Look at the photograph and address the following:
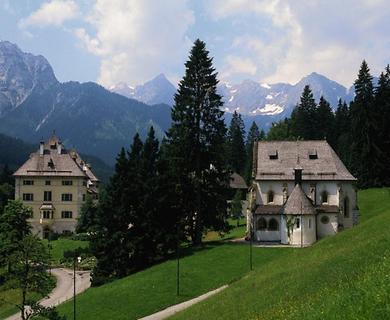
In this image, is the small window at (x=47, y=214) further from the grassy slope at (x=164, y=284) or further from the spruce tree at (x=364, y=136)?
the spruce tree at (x=364, y=136)

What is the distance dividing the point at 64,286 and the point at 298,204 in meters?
26.5

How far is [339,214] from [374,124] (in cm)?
2703

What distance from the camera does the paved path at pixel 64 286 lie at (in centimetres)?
5241

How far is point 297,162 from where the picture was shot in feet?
210

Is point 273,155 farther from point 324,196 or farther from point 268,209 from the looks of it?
point 324,196

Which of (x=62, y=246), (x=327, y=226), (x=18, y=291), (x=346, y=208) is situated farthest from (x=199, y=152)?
(x=62, y=246)

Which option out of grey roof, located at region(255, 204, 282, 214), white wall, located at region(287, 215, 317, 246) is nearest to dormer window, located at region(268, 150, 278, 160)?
grey roof, located at region(255, 204, 282, 214)

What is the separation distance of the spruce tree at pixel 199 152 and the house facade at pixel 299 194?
606cm

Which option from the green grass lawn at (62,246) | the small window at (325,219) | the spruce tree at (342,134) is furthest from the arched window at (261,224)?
the spruce tree at (342,134)

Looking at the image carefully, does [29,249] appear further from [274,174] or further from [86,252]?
[86,252]

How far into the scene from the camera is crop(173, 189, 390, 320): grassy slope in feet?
46.2

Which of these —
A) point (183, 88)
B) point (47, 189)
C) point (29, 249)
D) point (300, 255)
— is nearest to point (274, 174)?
point (183, 88)

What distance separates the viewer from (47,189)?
9762cm

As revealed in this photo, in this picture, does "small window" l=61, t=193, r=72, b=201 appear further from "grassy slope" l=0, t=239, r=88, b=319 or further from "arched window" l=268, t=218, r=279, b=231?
"arched window" l=268, t=218, r=279, b=231
